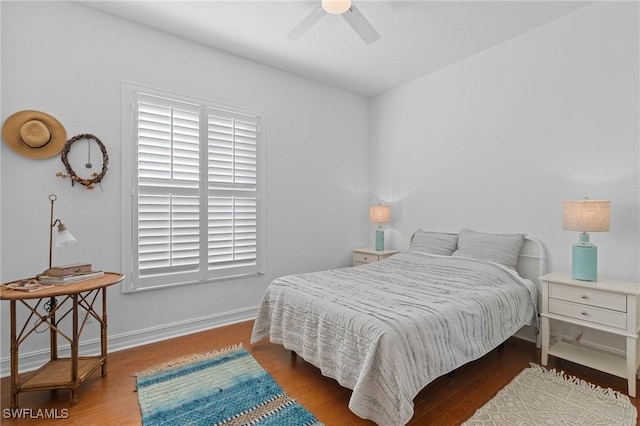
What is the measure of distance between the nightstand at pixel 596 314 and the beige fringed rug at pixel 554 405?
0.20 metres

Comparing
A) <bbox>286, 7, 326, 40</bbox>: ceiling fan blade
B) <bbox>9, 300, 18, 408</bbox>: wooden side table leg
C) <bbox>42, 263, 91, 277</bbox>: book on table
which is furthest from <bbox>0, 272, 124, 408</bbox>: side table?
<bbox>286, 7, 326, 40</bbox>: ceiling fan blade

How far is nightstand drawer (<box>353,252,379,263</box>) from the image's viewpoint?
4.19 metres

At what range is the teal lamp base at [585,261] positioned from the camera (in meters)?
2.43

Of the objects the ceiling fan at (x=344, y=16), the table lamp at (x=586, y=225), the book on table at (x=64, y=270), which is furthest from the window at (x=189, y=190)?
the table lamp at (x=586, y=225)

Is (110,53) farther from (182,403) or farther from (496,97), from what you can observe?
(496,97)

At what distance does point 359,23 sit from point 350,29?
0.71 metres

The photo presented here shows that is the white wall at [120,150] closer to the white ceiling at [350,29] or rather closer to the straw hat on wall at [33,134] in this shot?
the straw hat on wall at [33,134]

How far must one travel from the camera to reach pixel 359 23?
7.85 ft

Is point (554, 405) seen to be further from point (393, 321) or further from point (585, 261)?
point (393, 321)

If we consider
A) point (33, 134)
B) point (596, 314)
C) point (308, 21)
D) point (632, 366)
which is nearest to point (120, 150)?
point (33, 134)

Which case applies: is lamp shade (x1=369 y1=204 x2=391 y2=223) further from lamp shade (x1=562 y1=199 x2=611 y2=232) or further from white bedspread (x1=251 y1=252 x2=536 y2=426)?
lamp shade (x1=562 y1=199 x2=611 y2=232)

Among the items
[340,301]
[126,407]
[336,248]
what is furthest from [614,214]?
[126,407]

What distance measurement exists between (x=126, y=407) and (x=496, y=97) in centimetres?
413

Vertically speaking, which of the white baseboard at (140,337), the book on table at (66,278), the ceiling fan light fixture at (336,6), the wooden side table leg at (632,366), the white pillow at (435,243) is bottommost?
the white baseboard at (140,337)
